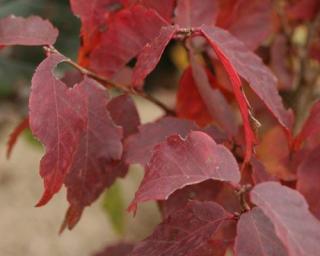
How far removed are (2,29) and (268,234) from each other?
1.08 feet

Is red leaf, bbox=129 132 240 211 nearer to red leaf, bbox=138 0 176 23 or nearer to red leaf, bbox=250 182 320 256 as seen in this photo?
red leaf, bbox=250 182 320 256

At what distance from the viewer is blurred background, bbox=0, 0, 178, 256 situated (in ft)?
5.79

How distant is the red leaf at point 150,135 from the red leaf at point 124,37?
0.09 metres

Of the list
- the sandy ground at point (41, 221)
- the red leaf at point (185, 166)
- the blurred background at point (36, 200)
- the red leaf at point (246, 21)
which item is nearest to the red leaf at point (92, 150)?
the red leaf at point (185, 166)

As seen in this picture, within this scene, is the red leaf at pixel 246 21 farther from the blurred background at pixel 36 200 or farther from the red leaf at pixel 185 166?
the blurred background at pixel 36 200

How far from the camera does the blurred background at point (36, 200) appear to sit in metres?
1.76

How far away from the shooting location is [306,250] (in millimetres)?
503

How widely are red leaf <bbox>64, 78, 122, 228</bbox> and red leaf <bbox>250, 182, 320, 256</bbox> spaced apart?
192mm

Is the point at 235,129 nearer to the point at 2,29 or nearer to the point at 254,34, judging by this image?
the point at 254,34

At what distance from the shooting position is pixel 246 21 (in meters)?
0.91

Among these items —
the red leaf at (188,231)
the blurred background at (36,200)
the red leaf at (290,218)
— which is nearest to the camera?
the red leaf at (290,218)

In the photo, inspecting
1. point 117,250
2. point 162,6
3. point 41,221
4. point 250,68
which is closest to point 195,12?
point 162,6

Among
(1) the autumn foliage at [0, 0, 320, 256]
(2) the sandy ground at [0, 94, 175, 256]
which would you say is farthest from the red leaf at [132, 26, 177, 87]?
(2) the sandy ground at [0, 94, 175, 256]

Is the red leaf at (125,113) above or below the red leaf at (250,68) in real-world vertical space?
below
